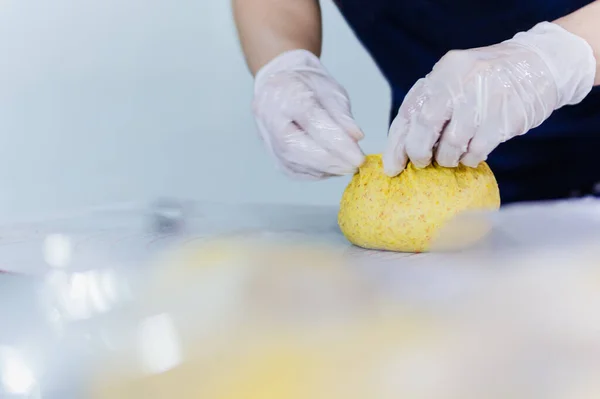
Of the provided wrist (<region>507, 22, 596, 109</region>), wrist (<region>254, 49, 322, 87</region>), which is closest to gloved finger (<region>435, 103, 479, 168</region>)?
wrist (<region>507, 22, 596, 109</region>)

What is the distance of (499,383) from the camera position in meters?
0.63

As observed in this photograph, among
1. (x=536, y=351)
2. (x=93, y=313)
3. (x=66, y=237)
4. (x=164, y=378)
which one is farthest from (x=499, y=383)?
(x=66, y=237)

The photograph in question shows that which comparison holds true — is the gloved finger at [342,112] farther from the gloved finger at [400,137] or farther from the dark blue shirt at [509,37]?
the dark blue shirt at [509,37]

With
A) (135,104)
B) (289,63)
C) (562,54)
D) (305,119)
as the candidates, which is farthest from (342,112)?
(135,104)

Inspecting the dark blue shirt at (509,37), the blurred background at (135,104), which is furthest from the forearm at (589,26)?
the blurred background at (135,104)

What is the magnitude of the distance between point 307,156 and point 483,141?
1.00 ft

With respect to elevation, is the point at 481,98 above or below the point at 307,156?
above

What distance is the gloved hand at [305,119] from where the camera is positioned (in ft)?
3.49

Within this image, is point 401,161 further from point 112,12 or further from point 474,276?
point 112,12

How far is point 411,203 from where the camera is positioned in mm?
930

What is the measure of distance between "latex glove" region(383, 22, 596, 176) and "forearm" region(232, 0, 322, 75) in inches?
21.0

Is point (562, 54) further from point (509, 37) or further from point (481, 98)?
point (509, 37)

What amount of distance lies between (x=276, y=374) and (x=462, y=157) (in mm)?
475

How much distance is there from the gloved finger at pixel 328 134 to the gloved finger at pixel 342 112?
1 cm
